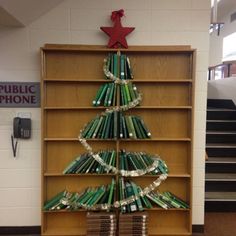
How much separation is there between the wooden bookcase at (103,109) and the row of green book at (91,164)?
0.12 metres

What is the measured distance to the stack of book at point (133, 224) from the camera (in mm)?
2467

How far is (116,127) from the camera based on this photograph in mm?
2463

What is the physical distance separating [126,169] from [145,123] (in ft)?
1.69

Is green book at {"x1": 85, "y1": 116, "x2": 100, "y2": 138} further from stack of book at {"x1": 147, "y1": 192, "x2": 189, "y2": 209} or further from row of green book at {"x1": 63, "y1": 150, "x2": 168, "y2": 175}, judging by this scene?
stack of book at {"x1": 147, "y1": 192, "x2": 189, "y2": 209}

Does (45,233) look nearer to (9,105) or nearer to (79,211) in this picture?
(79,211)

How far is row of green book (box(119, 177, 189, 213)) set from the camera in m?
2.51

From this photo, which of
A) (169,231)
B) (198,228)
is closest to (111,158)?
(169,231)

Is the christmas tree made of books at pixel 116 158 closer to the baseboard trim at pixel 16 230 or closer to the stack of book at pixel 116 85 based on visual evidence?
the stack of book at pixel 116 85

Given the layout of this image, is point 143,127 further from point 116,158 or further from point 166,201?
point 166,201

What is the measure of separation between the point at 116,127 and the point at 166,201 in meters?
0.93

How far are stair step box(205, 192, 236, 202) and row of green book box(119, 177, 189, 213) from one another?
0.87 m

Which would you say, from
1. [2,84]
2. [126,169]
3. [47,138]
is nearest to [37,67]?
[2,84]

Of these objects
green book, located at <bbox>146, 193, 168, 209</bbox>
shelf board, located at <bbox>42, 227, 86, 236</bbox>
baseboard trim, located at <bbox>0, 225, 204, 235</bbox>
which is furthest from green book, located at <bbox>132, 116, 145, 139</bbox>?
baseboard trim, located at <bbox>0, 225, 204, 235</bbox>

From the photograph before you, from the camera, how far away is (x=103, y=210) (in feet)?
8.34
